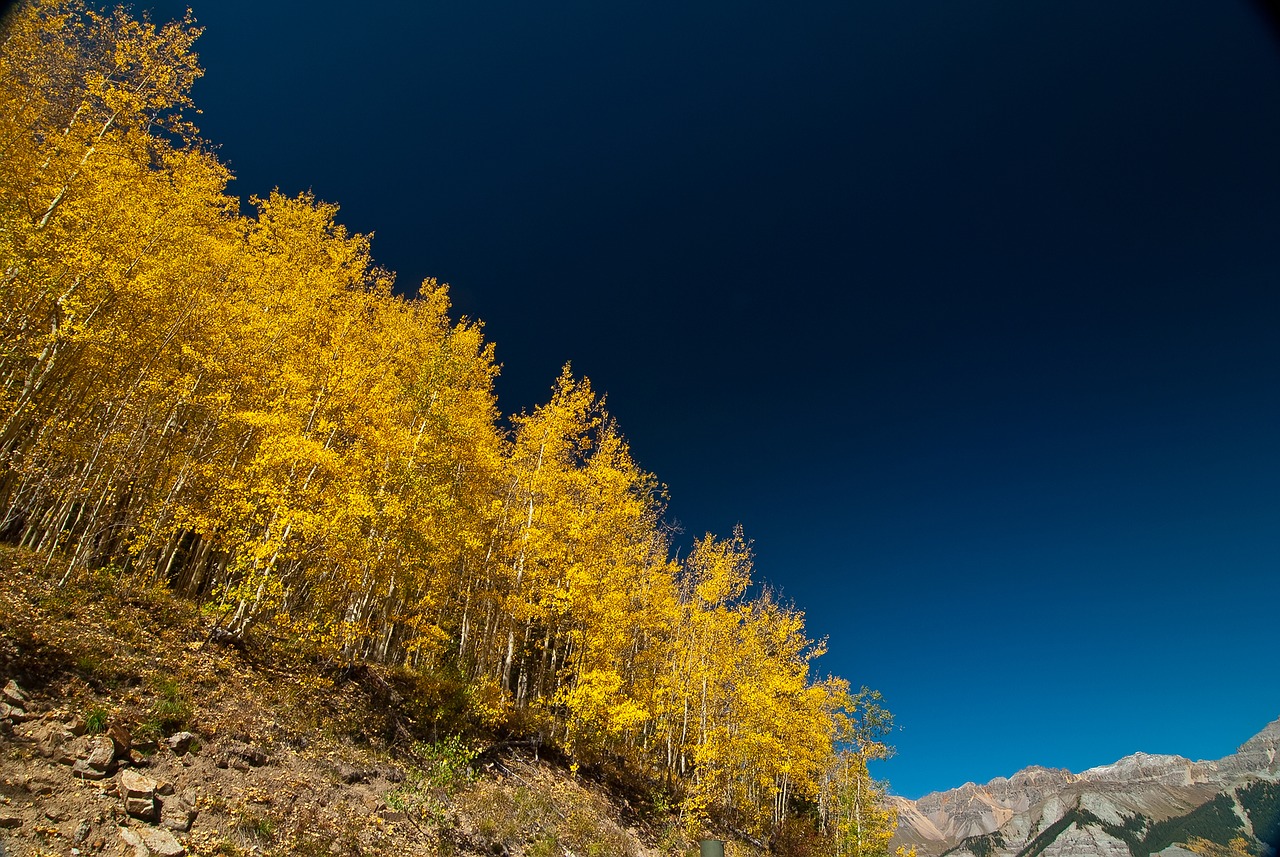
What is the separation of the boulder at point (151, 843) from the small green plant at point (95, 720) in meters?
1.31

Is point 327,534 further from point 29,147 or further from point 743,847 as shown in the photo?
point 743,847

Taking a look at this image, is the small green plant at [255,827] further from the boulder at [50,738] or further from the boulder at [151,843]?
the boulder at [50,738]

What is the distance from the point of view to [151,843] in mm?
5316

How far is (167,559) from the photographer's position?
36.1 feet

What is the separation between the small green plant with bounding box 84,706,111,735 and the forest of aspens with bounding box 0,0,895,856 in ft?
7.36

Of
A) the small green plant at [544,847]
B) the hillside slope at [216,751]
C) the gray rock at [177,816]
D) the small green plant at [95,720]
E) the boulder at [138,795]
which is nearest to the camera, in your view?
the hillside slope at [216,751]

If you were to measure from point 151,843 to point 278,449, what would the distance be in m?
5.71

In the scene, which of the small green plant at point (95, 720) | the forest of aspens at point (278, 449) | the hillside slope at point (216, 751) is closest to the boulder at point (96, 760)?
the hillside slope at point (216, 751)

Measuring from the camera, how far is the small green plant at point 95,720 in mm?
5965

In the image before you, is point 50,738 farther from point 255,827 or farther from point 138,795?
point 255,827

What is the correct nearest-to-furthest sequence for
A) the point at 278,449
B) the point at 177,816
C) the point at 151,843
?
the point at 151,843
the point at 177,816
the point at 278,449

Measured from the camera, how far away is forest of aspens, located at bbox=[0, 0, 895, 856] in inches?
366

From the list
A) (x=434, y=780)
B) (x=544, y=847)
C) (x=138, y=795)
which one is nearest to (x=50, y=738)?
(x=138, y=795)

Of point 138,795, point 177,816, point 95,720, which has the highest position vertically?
point 95,720
